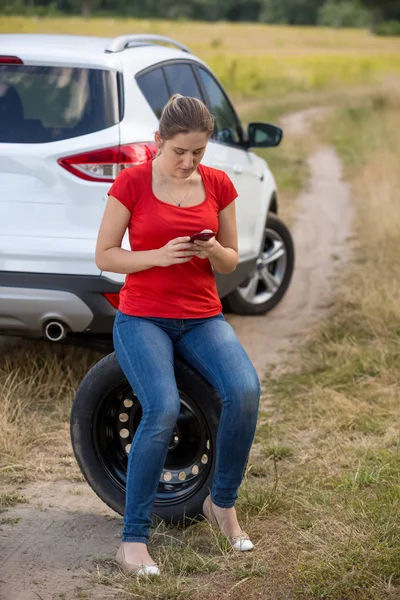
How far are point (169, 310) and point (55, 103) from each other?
6.37ft

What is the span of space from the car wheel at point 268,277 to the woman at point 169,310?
371 centimetres

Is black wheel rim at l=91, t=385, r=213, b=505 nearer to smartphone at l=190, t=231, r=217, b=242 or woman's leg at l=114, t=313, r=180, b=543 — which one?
woman's leg at l=114, t=313, r=180, b=543

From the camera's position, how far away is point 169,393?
371 centimetres

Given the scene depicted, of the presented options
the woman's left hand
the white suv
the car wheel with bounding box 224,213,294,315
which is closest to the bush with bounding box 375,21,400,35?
the car wheel with bounding box 224,213,294,315

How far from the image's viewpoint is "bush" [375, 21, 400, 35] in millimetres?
61969

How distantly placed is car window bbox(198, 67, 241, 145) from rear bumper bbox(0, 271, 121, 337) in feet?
5.56

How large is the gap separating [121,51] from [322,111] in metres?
23.4

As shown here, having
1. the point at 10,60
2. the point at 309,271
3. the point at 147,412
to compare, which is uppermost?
the point at 10,60

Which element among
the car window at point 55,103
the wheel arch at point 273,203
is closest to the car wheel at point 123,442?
the car window at point 55,103

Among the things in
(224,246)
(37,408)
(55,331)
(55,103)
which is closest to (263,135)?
(55,103)

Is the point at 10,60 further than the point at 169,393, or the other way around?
the point at 10,60

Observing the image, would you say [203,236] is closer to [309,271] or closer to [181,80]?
[181,80]

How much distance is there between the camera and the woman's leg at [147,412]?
3.68 m

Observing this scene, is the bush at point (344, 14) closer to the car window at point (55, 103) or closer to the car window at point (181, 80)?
the car window at point (181, 80)
